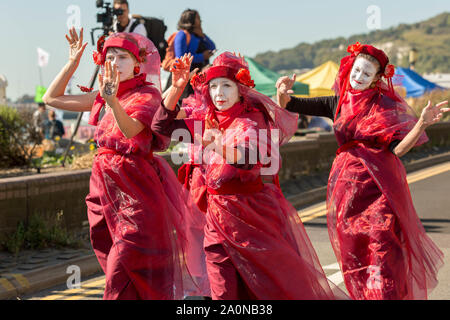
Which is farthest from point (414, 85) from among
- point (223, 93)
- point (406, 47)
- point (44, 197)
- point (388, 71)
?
point (406, 47)

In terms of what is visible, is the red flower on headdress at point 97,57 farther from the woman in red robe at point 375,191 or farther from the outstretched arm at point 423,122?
the outstretched arm at point 423,122

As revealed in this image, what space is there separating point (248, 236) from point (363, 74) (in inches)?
58.7

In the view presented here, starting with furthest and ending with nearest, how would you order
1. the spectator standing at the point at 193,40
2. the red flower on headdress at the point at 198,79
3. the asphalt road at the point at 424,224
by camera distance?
the spectator standing at the point at 193,40, the asphalt road at the point at 424,224, the red flower on headdress at the point at 198,79

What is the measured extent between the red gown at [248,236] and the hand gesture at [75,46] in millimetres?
1111

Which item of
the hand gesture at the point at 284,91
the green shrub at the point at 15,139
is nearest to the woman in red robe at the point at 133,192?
the hand gesture at the point at 284,91

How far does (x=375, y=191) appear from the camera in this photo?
505 cm

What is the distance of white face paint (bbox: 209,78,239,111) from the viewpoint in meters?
4.55

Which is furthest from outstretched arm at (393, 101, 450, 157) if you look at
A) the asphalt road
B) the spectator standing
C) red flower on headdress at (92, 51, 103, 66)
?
the spectator standing

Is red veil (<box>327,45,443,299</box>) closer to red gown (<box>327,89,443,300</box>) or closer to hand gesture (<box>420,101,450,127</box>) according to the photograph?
red gown (<box>327,89,443,300</box>)

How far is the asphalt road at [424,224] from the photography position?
246 inches

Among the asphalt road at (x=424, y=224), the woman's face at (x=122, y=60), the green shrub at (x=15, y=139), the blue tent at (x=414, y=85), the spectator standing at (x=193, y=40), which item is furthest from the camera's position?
the blue tent at (x=414, y=85)

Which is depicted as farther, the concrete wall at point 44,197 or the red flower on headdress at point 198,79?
the concrete wall at point 44,197

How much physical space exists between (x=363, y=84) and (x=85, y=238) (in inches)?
152
